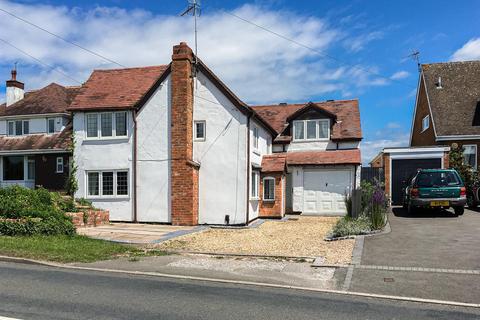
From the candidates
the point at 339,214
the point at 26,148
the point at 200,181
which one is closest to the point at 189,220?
the point at 200,181

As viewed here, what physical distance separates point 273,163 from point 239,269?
40.7 feet

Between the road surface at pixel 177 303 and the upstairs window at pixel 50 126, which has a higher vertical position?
the upstairs window at pixel 50 126

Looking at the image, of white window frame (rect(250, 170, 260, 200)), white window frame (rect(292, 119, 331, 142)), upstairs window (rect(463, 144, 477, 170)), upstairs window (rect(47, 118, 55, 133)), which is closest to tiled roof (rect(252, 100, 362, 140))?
white window frame (rect(292, 119, 331, 142))

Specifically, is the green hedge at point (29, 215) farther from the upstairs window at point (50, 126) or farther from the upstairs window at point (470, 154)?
the upstairs window at point (470, 154)

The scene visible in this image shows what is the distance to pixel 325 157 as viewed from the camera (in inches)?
908

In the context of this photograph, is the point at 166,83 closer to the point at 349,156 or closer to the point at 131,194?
the point at 131,194

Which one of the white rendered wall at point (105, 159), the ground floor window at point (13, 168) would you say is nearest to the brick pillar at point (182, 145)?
the white rendered wall at point (105, 159)

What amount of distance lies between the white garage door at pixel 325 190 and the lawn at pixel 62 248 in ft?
42.7

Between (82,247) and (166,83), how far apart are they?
9181 mm

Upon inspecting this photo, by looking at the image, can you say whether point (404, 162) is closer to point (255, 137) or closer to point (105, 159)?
point (255, 137)

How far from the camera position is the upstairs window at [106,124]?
63.9ft

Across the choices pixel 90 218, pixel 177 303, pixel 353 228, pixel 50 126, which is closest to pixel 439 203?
pixel 353 228

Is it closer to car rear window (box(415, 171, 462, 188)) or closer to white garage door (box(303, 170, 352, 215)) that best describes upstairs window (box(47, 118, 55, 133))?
white garage door (box(303, 170, 352, 215))

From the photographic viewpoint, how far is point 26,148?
26047mm
